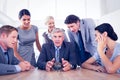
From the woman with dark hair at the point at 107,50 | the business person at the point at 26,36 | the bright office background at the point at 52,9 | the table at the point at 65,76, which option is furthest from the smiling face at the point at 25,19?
the bright office background at the point at 52,9

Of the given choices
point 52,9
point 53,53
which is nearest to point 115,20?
point 53,53

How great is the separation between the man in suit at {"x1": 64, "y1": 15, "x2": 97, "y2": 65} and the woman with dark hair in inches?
15.3

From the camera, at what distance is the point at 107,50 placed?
82.7 inches

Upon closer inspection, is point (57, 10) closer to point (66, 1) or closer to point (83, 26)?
point (66, 1)

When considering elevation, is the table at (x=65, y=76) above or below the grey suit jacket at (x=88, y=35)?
below

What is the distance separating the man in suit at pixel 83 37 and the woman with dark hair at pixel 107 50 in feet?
1.28

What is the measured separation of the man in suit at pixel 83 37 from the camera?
8.46 ft

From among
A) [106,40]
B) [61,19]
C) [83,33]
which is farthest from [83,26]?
[61,19]

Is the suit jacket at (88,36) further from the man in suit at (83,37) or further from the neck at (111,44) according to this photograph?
the neck at (111,44)

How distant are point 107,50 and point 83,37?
Answer: 53cm

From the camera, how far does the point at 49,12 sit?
474 centimetres

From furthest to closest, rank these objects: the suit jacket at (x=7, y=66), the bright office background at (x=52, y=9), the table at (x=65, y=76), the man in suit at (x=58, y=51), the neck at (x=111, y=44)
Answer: the bright office background at (x=52, y=9)
the man in suit at (x=58, y=51)
the neck at (x=111, y=44)
the suit jacket at (x=7, y=66)
the table at (x=65, y=76)

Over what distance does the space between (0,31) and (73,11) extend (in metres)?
3.03

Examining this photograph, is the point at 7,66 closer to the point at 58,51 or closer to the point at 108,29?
the point at 58,51
